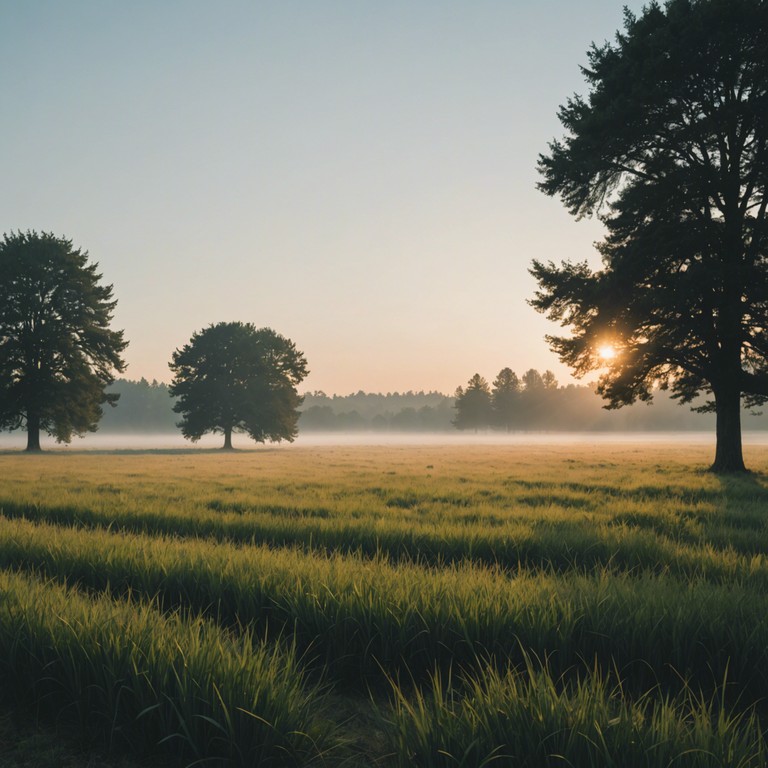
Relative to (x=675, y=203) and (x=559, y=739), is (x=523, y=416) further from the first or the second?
(x=559, y=739)

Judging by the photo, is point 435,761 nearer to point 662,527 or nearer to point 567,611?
point 567,611

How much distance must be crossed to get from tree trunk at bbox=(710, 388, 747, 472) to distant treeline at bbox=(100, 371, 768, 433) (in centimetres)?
8989

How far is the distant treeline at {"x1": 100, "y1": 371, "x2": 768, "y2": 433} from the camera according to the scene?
122562mm

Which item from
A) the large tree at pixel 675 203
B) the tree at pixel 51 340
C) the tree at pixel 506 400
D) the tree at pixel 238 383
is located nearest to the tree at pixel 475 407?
the tree at pixel 506 400

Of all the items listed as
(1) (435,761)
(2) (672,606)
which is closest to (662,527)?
(2) (672,606)

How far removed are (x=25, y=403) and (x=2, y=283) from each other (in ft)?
29.1

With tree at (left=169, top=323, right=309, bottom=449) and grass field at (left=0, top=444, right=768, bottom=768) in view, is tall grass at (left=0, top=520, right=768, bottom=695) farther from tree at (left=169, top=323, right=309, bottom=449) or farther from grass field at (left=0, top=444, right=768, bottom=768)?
tree at (left=169, top=323, right=309, bottom=449)

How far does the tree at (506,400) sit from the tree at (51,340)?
311 ft

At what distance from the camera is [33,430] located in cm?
3669

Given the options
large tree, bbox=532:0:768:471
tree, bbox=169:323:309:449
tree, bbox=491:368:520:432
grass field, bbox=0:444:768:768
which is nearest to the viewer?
grass field, bbox=0:444:768:768

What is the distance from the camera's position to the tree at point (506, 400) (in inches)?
4695

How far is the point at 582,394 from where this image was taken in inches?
5453

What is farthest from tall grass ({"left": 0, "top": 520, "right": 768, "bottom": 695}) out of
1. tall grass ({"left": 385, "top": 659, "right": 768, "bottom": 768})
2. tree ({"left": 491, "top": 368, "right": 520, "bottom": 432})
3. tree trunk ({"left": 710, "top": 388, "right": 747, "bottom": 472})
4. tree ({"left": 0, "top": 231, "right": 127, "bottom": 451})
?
tree ({"left": 491, "top": 368, "right": 520, "bottom": 432})

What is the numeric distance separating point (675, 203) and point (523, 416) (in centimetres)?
10812
